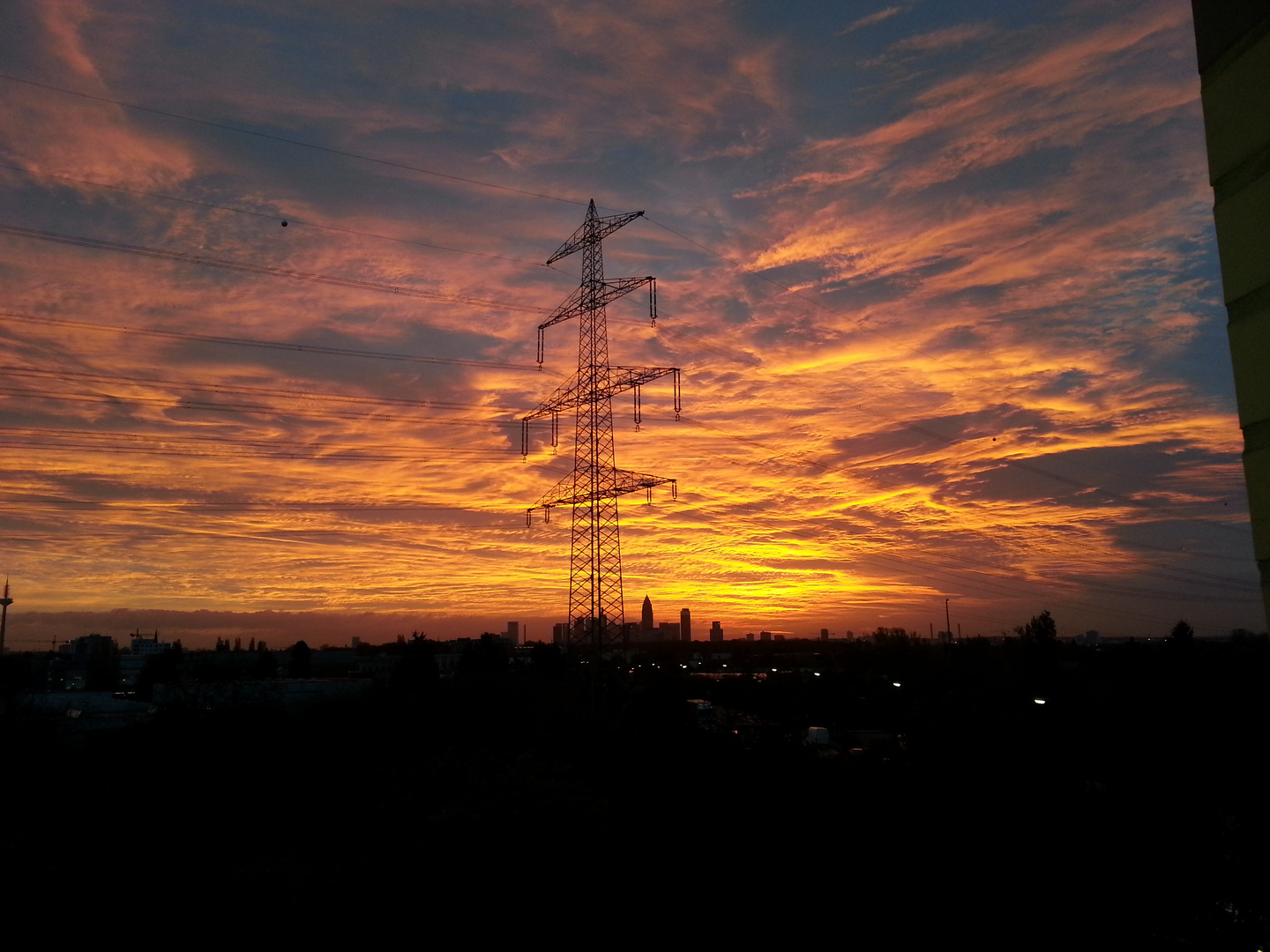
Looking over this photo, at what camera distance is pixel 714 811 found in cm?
2323

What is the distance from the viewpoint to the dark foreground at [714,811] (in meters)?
17.1

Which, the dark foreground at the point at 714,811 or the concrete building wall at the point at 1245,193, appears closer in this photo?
the concrete building wall at the point at 1245,193

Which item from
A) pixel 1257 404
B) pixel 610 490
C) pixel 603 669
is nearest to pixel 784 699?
pixel 603 669

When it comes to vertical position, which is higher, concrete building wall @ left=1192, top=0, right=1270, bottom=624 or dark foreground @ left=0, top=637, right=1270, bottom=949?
concrete building wall @ left=1192, top=0, right=1270, bottom=624

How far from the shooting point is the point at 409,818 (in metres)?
29.7

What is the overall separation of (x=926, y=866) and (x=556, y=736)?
21481mm

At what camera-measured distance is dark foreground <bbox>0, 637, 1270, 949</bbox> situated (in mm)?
17109

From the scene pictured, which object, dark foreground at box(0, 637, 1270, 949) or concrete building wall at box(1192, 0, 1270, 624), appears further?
dark foreground at box(0, 637, 1270, 949)

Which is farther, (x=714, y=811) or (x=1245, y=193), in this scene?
(x=714, y=811)

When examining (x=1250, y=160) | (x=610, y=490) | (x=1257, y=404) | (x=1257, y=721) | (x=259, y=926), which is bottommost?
(x=259, y=926)

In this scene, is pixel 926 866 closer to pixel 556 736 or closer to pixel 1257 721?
pixel 1257 721

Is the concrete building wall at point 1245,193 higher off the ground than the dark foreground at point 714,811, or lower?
higher

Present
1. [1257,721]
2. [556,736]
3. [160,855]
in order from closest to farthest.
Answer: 1. [1257,721]
2. [160,855]
3. [556,736]

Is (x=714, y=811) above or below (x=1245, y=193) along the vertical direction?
below
